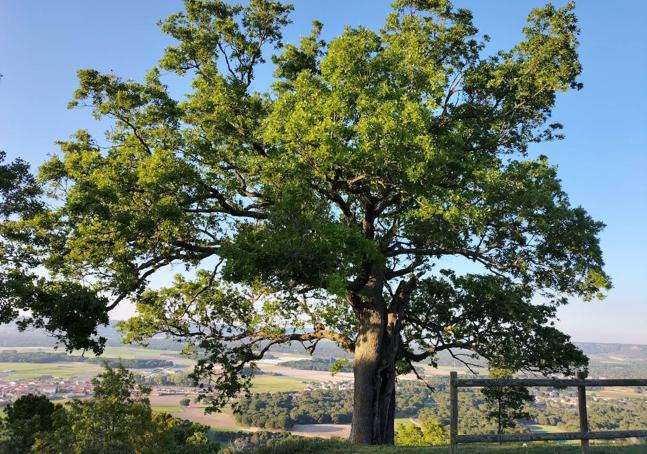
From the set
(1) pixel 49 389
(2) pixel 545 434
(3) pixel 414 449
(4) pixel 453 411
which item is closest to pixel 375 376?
(3) pixel 414 449

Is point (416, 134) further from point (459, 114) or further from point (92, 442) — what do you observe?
point (92, 442)

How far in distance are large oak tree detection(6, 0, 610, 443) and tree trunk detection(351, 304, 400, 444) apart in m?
0.08

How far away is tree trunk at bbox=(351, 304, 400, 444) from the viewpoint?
17500 mm

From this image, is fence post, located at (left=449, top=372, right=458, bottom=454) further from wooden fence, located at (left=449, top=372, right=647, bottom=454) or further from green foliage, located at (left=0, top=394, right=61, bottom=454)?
green foliage, located at (left=0, top=394, right=61, bottom=454)

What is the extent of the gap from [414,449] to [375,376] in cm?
534

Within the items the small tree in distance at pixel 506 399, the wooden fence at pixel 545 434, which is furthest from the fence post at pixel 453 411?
the small tree in distance at pixel 506 399

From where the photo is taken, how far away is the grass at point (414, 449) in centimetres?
1145

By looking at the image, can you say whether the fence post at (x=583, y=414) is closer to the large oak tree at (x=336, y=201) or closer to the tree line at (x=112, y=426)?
the large oak tree at (x=336, y=201)

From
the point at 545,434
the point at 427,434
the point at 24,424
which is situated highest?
the point at 545,434

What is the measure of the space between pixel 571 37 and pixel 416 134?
9.00 m

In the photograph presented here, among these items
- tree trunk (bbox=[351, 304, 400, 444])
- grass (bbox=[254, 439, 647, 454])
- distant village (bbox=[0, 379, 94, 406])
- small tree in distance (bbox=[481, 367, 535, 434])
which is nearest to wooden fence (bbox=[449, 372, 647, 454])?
grass (bbox=[254, 439, 647, 454])

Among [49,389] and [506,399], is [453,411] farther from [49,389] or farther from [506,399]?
[49,389]

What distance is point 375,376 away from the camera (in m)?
18.2

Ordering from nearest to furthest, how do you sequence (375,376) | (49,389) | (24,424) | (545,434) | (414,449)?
(545,434) < (414,449) < (375,376) < (24,424) < (49,389)
